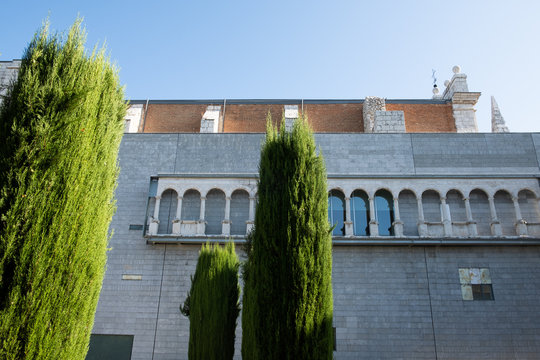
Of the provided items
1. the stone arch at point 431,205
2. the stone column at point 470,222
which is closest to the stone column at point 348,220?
the stone arch at point 431,205

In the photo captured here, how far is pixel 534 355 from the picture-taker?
13.0m

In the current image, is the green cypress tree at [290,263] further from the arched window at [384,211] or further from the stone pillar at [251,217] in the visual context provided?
the arched window at [384,211]

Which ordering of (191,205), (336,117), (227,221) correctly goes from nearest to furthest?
(227,221)
(191,205)
(336,117)

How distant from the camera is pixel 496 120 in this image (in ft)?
72.6

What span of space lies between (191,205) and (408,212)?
7870 millimetres

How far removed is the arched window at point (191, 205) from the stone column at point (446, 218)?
8.64 m

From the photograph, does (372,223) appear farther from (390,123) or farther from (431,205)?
(390,123)

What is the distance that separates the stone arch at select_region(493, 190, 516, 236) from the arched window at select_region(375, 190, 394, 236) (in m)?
3.76

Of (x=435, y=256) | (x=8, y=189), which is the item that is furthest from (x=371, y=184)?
(x=8, y=189)

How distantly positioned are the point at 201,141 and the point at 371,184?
674cm

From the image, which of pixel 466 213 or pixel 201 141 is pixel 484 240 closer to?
pixel 466 213

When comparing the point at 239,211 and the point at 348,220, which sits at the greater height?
the point at 239,211

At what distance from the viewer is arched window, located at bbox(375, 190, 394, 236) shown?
48.3 feet

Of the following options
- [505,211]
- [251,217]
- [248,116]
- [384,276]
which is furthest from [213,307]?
[248,116]
